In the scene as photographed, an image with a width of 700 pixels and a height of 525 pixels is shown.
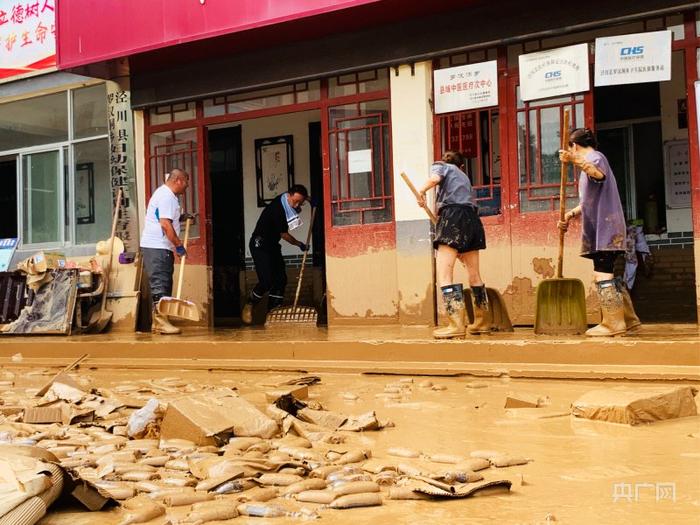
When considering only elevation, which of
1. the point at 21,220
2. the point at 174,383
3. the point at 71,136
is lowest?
the point at 174,383

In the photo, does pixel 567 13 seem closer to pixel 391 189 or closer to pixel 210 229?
pixel 391 189

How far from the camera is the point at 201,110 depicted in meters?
11.0

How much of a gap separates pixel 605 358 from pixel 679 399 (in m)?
1.67

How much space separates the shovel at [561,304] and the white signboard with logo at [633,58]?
3.93ft

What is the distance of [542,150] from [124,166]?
5622 mm

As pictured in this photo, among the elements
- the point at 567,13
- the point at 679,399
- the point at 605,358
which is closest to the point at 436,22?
the point at 567,13

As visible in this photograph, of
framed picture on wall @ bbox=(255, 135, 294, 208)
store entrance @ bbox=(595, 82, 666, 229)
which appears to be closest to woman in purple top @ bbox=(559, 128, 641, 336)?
store entrance @ bbox=(595, 82, 666, 229)

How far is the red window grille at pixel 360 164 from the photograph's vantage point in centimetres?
966

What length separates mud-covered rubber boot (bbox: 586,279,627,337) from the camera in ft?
22.7

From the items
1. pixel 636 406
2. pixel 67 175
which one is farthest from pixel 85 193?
pixel 636 406

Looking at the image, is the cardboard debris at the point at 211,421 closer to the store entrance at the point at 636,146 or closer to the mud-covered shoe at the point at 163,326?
the mud-covered shoe at the point at 163,326

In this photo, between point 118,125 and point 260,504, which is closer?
point 260,504

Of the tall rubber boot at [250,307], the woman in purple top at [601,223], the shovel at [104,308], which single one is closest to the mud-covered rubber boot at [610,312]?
the woman in purple top at [601,223]

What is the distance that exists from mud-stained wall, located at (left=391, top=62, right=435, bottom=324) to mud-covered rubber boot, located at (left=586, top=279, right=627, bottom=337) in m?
2.48
